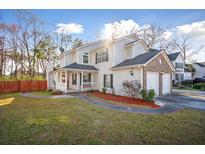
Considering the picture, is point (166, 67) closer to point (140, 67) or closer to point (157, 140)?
point (140, 67)

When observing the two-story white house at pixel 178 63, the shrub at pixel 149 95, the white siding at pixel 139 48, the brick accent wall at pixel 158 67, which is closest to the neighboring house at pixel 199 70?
the two-story white house at pixel 178 63

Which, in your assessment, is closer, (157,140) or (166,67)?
(157,140)

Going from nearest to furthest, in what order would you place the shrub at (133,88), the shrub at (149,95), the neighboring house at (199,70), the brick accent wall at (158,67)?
the shrub at (149,95) < the shrub at (133,88) < the brick accent wall at (158,67) < the neighboring house at (199,70)

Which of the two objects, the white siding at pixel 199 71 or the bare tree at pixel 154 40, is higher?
the bare tree at pixel 154 40

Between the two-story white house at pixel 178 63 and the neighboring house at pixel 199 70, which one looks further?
the neighboring house at pixel 199 70

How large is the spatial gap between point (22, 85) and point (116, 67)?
31.3 ft

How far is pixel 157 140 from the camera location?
326cm

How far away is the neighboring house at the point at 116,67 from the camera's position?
360 inches

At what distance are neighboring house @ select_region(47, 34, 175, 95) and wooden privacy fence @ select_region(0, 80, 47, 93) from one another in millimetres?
1682

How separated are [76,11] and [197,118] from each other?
18.0ft

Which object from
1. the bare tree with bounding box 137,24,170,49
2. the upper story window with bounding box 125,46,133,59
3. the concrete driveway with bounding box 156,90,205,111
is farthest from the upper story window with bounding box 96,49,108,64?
the bare tree with bounding box 137,24,170,49

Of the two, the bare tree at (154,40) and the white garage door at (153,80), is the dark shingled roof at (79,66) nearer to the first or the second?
the white garage door at (153,80)

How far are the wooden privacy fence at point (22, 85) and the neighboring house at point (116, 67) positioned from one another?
1.68m
